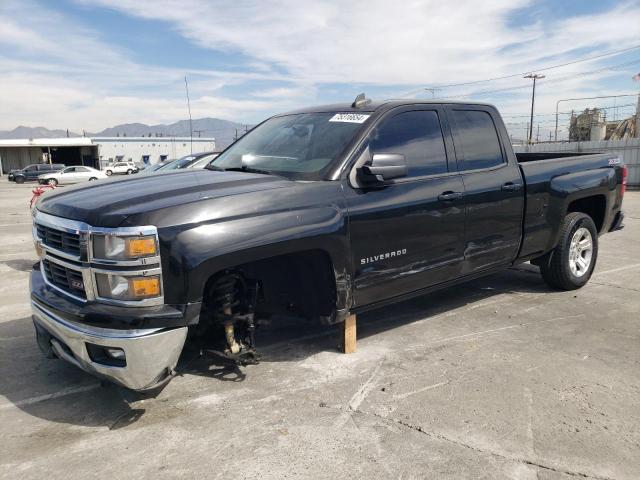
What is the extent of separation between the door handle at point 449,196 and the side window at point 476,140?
302 millimetres

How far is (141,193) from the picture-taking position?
3.21 metres

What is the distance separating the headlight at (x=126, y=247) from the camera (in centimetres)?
284

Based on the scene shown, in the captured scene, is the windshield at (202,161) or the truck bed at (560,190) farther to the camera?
the windshield at (202,161)

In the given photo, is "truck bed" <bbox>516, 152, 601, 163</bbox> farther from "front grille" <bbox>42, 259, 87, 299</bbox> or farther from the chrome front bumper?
"front grille" <bbox>42, 259, 87, 299</bbox>

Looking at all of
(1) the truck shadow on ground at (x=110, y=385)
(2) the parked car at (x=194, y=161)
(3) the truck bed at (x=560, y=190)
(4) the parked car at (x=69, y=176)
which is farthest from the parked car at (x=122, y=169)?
(3) the truck bed at (x=560, y=190)

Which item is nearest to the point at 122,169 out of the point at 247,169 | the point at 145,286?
the point at 247,169

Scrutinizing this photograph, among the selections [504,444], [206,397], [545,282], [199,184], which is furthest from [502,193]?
[206,397]

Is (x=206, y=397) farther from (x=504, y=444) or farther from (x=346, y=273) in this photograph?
(x=504, y=444)

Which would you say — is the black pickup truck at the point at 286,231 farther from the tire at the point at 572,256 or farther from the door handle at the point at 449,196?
the tire at the point at 572,256

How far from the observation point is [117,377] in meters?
2.95

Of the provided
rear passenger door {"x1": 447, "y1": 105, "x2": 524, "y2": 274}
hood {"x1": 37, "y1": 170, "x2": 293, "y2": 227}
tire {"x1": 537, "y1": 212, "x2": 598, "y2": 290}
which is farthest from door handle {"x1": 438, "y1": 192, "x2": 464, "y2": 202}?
tire {"x1": 537, "y1": 212, "x2": 598, "y2": 290}

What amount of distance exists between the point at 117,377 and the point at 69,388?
0.99 m

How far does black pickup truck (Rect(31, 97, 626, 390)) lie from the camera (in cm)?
292

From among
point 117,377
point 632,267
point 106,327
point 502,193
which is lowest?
point 632,267
